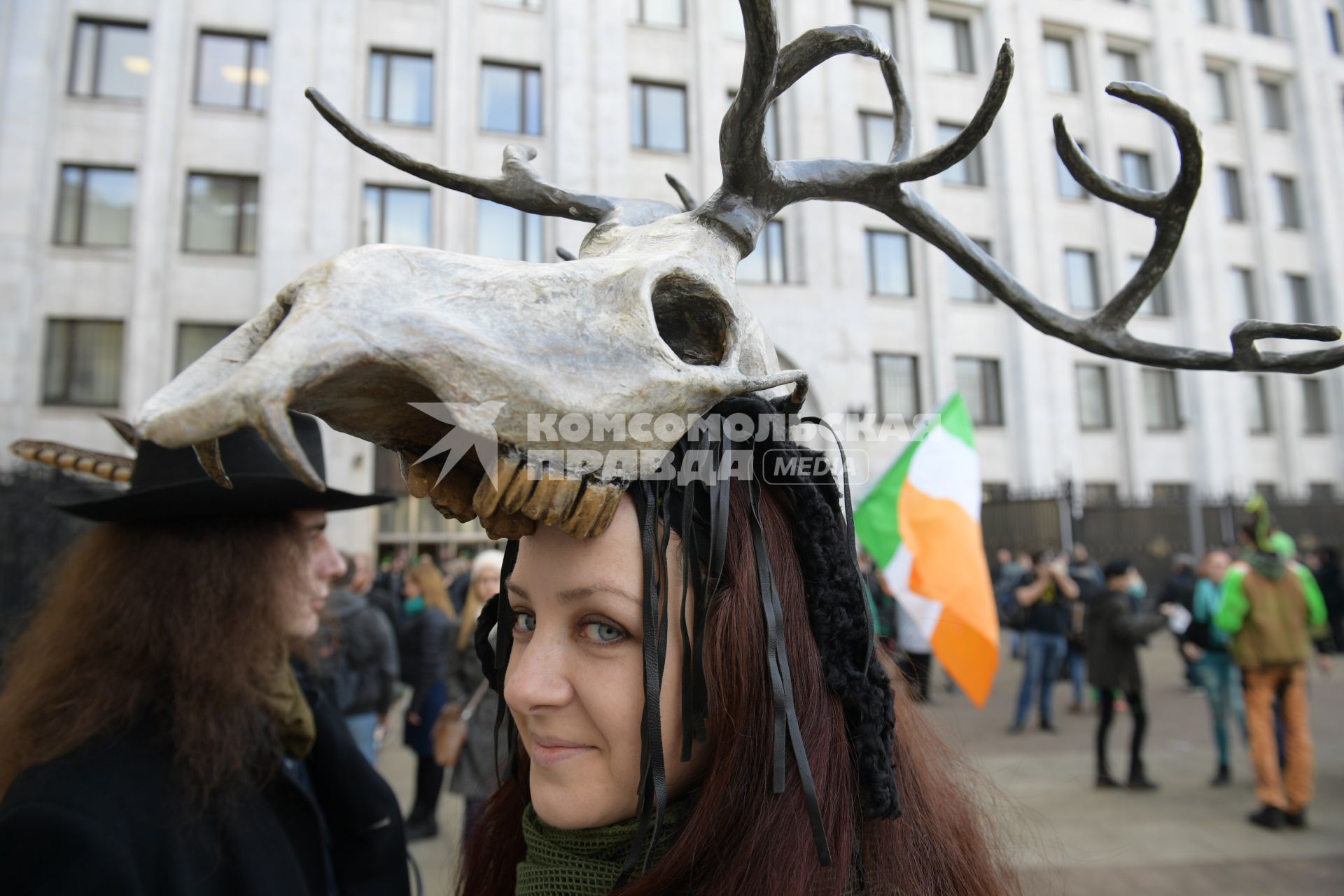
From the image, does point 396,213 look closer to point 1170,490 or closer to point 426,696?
point 426,696

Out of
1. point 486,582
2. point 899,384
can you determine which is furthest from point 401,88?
point 486,582

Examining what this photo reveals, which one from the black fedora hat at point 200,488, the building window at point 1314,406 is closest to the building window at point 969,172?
the building window at point 1314,406

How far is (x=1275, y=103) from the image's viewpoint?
23766 millimetres

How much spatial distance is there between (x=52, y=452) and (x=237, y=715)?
109 centimetres

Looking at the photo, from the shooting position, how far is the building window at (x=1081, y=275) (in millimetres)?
20562

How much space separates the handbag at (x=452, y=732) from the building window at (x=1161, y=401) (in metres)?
21.8

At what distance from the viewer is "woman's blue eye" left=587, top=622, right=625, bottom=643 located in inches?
52.1

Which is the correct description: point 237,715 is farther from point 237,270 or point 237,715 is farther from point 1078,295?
point 1078,295

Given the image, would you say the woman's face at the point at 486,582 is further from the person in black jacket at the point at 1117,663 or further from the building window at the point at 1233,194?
the building window at the point at 1233,194

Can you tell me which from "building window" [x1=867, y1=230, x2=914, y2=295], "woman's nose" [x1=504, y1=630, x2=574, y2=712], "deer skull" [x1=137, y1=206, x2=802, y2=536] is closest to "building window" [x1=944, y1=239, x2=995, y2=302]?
"building window" [x1=867, y1=230, x2=914, y2=295]

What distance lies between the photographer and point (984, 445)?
64.9 ft

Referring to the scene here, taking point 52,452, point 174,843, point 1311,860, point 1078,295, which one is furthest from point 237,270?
point 1078,295

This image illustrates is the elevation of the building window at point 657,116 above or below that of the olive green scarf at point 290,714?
above

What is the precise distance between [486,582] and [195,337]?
45.1 ft
